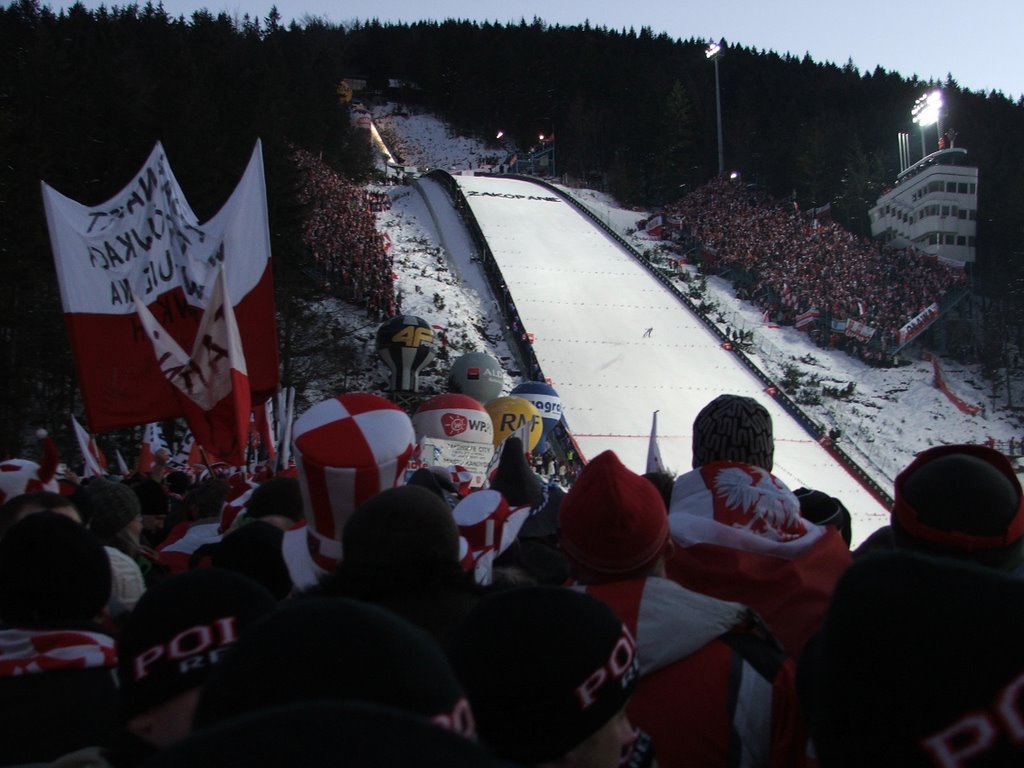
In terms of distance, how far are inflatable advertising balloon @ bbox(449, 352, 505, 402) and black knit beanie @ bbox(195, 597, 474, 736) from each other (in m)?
23.7

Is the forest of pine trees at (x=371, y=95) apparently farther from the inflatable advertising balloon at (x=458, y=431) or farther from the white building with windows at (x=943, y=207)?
the inflatable advertising balloon at (x=458, y=431)

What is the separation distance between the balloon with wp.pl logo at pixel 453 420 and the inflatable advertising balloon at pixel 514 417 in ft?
7.44

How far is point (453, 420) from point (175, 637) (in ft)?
41.2

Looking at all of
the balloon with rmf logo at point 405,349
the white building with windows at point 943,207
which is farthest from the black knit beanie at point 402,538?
the white building with windows at point 943,207

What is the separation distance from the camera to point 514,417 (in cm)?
1788

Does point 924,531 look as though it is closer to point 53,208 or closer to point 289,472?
point 289,472

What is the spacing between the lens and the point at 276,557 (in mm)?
3168

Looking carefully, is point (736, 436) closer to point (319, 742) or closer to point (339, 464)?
point (339, 464)

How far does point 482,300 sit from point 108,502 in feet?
102

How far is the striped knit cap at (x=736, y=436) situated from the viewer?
11.0 feet

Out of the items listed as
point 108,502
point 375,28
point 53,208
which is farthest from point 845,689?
point 375,28

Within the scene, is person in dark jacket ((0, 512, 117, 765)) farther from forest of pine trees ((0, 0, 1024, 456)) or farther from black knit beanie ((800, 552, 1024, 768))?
forest of pine trees ((0, 0, 1024, 456))

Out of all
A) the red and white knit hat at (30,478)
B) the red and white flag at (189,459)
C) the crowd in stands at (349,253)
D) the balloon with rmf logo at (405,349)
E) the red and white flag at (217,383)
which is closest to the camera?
the red and white knit hat at (30,478)

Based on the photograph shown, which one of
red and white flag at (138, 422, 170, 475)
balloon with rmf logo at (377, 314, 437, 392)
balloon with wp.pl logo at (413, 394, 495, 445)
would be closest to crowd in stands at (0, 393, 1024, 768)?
red and white flag at (138, 422, 170, 475)
